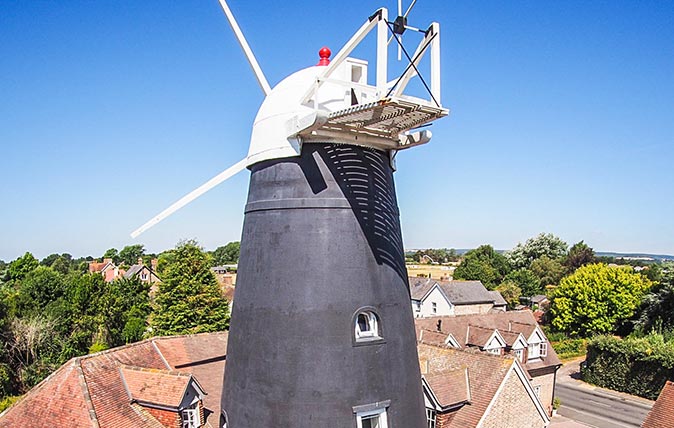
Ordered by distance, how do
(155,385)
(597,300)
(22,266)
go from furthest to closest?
(22,266) < (597,300) < (155,385)

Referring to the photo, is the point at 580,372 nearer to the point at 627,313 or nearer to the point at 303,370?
the point at 627,313

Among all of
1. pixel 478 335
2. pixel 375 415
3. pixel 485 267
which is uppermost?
pixel 485 267

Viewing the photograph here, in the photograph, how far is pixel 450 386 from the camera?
52.6 ft

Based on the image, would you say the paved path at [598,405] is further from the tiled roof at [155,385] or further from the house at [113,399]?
the tiled roof at [155,385]

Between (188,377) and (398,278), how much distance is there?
979 centimetres

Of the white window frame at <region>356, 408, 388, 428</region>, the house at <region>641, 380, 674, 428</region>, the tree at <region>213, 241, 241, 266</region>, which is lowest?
the house at <region>641, 380, 674, 428</region>

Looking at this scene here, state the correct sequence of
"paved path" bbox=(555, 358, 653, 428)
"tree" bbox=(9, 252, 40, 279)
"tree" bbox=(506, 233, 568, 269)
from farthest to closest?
"tree" bbox=(506, 233, 568, 269), "tree" bbox=(9, 252, 40, 279), "paved path" bbox=(555, 358, 653, 428)

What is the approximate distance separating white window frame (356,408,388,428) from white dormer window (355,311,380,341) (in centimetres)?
94

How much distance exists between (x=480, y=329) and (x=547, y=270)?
193 ft

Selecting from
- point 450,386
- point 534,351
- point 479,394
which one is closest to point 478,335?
point 534,351

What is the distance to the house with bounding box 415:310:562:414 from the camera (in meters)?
26.4

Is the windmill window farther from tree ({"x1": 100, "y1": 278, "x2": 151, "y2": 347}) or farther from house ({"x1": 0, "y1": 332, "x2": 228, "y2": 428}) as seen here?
tree ({"x1": 100, "y1": 278, "x2": 151, "y2": 347})

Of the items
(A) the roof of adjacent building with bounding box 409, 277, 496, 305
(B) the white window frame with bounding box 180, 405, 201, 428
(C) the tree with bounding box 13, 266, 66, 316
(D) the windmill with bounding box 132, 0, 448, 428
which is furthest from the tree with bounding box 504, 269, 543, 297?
(D) the windmill with bounding box 132, 0, 448, 428

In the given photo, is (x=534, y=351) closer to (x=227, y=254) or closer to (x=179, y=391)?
(x=179, y=391)
